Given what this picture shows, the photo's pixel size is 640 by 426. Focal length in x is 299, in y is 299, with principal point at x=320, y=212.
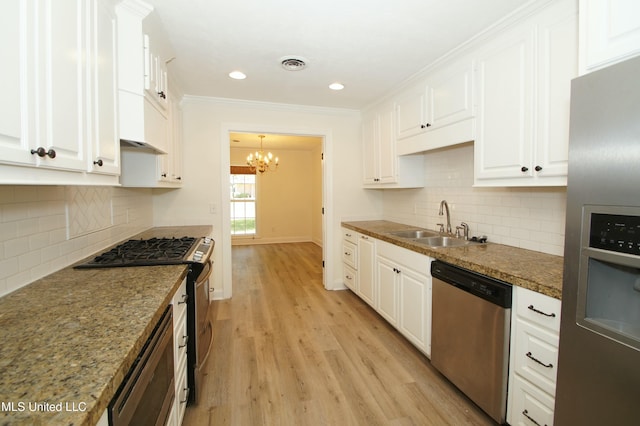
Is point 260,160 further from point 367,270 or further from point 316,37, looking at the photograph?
point 316,37

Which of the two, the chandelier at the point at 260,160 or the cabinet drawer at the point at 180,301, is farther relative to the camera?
the chandelier at the point at 260,160

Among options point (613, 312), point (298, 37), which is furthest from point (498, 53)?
point (613, 312)

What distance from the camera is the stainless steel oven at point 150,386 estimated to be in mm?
811

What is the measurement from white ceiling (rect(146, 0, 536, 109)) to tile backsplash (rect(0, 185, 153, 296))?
4.07 ft

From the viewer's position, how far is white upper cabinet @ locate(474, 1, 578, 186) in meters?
1.57

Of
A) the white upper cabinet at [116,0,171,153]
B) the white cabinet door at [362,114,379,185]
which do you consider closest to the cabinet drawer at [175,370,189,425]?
the white upper cabinet at [116,0,171,153]

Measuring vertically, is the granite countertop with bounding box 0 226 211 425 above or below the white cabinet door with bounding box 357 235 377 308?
above

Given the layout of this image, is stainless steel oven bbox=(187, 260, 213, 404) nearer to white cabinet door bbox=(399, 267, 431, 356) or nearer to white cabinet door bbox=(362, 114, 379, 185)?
white cabinet door bbox=(399, 267, 431, 356)

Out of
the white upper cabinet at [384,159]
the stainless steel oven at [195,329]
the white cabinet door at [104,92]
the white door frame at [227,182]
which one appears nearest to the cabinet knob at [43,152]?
the white cabinet door at [104,92]

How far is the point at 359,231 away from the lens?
3465 mm

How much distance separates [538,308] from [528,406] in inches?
20.0

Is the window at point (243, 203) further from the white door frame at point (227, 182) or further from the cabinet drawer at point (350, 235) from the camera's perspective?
the cabinet drawer at point (350, 235)

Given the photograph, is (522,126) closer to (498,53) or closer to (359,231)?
(498,53)

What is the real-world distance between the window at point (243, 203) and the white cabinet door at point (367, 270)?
4823mm
